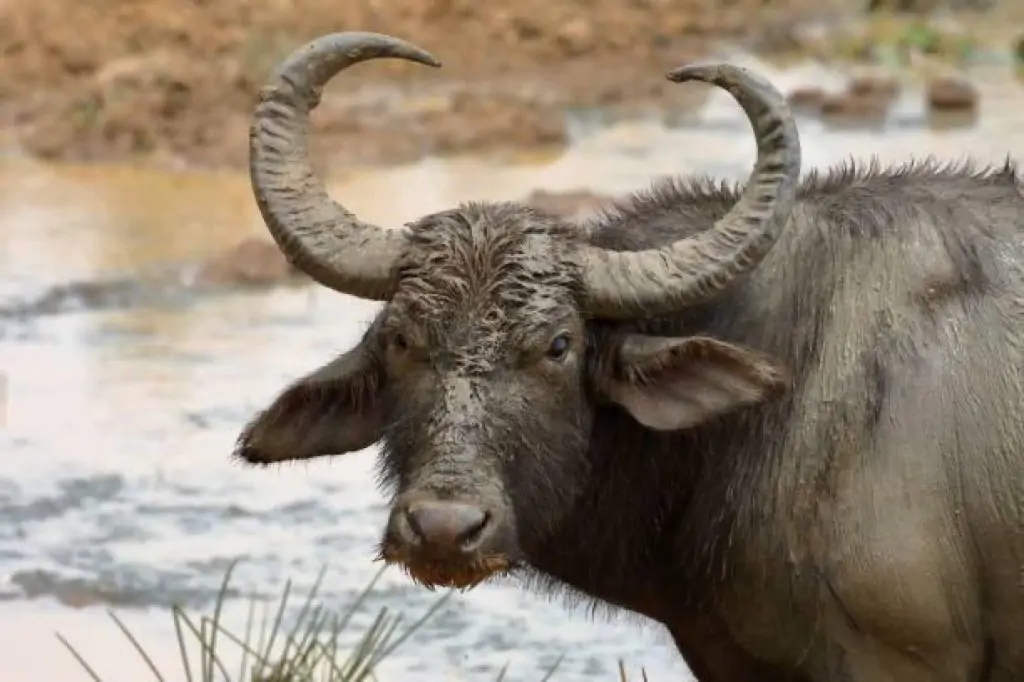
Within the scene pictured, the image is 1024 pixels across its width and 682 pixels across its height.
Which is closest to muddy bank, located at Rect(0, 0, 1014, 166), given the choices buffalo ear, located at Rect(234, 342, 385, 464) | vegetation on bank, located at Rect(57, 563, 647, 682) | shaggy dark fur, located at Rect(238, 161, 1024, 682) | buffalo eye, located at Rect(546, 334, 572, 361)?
vegetation on bank, located at Rect(57, 563, 647, 682)

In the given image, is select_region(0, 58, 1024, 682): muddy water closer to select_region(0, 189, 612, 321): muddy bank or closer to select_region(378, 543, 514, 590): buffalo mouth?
select_region(0, 189, 612, 321): muddy bank

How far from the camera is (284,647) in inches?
268

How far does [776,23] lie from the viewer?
1037 inches

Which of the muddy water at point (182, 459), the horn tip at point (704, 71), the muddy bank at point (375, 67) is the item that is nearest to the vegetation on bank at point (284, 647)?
the muddy water at point (182, 459)

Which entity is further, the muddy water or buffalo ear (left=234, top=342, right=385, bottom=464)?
the muddy water

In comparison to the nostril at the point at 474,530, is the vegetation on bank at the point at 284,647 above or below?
below

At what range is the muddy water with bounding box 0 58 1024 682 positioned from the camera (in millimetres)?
8352

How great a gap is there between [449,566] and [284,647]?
167cm

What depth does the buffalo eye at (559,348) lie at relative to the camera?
5.58m

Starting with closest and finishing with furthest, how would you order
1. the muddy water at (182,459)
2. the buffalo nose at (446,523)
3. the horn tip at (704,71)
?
the buffalo nose at (446,523) → the horn tip at (704,71) → the muddy water at (182,459)

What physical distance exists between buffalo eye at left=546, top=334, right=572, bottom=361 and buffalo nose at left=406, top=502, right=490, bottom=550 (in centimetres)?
Result: 50

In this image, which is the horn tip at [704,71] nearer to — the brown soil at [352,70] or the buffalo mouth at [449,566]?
the buffalo mouth at [449,566]

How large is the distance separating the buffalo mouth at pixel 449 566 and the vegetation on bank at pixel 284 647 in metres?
0.75

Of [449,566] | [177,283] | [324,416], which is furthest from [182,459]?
[449,566]
